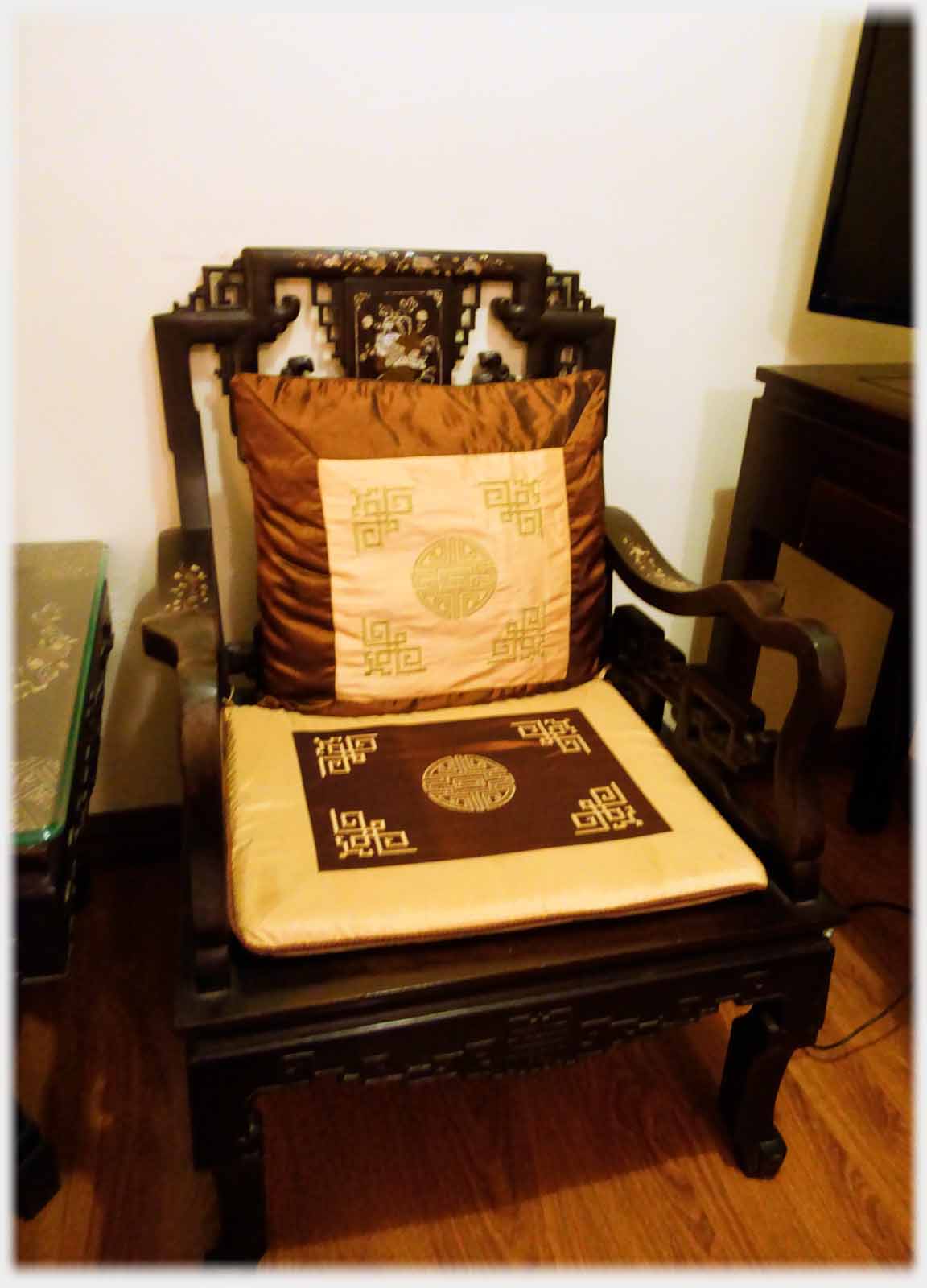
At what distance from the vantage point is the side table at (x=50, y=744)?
2.47 feet

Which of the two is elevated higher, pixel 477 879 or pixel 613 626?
pixel 613 626

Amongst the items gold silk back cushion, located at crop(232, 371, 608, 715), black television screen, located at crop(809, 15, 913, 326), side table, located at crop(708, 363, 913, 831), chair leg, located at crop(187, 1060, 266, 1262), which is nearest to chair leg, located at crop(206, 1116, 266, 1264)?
chair leg, located at crop(187, 1060, 266, 1262)

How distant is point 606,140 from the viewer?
4.27 feet

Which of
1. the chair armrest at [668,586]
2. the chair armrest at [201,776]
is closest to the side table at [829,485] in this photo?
the chair armrest at [668,586]

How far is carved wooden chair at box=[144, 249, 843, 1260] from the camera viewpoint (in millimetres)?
932

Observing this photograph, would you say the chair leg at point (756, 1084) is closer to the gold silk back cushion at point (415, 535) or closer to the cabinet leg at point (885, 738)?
the gold silk back cushion at point (415, 535)

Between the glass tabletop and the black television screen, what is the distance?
3.52 ft

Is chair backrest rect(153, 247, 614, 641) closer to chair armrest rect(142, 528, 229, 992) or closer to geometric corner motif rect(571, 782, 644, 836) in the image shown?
chair armrest rect(142, 528, 229, 992)

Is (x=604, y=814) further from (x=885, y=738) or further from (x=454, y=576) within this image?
(x=885, y=738)

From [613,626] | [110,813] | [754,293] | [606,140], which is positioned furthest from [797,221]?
[110,813]

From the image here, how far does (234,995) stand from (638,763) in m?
0.53

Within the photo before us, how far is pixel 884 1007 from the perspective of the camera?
1.44 metres

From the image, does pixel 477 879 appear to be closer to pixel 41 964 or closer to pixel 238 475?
pixel 41 964

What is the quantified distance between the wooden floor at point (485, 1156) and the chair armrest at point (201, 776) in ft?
1.38
